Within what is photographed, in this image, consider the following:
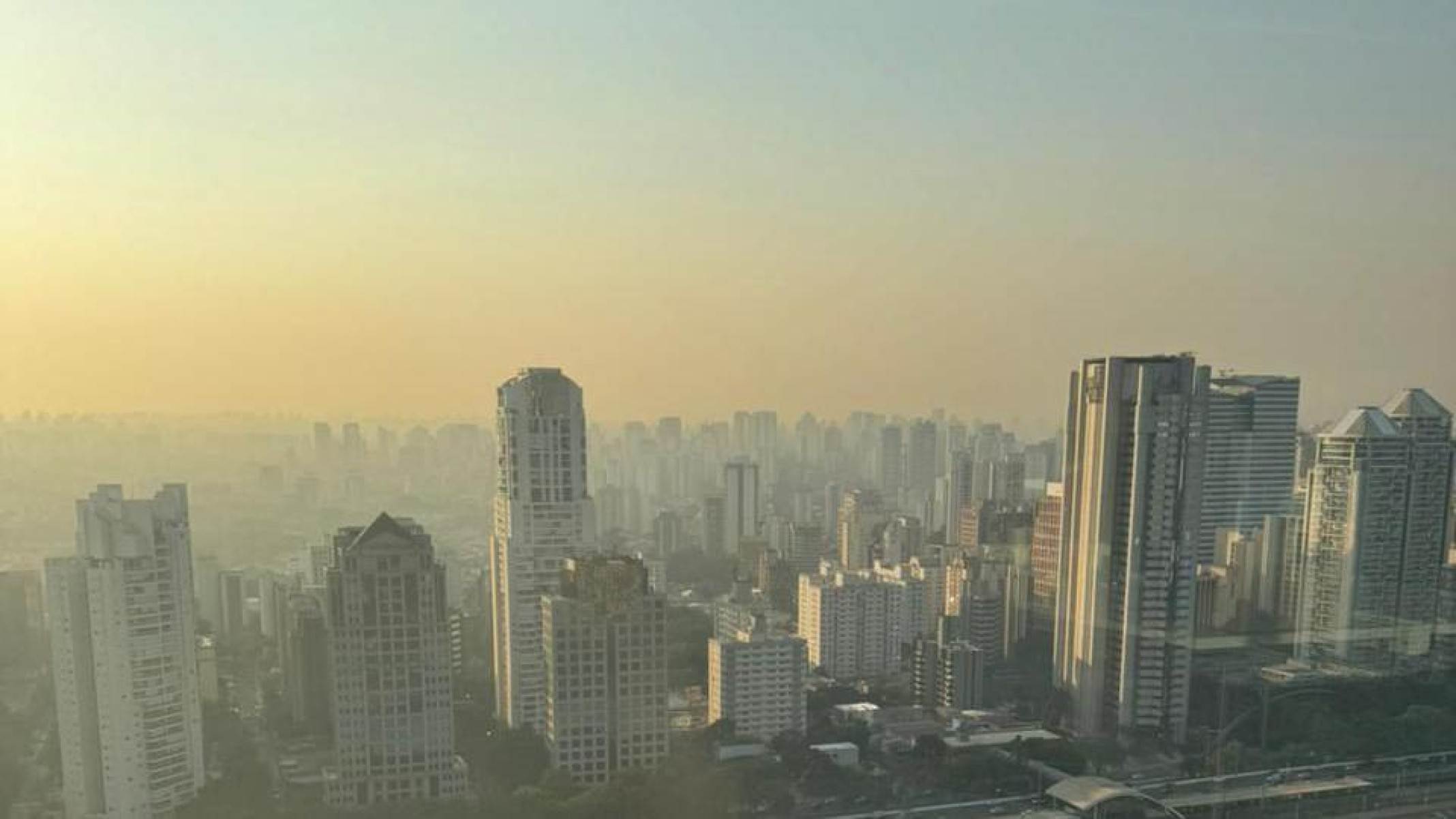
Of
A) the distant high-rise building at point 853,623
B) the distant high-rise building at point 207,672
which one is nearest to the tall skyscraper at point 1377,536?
the distant high-rise building at point 853,623

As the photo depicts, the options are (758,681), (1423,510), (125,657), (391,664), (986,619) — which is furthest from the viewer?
(986,619)

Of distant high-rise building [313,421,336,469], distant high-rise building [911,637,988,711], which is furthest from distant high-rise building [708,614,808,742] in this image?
distant high-rise building [313,421,336,469]

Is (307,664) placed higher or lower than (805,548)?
higher

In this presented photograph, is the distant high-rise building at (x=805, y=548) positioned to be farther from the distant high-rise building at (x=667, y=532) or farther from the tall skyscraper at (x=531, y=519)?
the tall skyscraper at (x=531, y=519)

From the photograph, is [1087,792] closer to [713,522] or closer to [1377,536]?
[1377,536]

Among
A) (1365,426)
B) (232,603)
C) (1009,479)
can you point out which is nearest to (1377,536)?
(1365,426)

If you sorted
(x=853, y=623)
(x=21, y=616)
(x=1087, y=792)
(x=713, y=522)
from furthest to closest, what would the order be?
(x=713, y=522)
(x=853, y=623)
(x=21, y=616)
(x=1087, y=792)

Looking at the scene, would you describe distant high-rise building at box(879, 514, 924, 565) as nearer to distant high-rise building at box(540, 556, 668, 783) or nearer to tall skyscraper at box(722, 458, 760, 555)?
tall skyscraper at box(722, 458, 760, 555)
